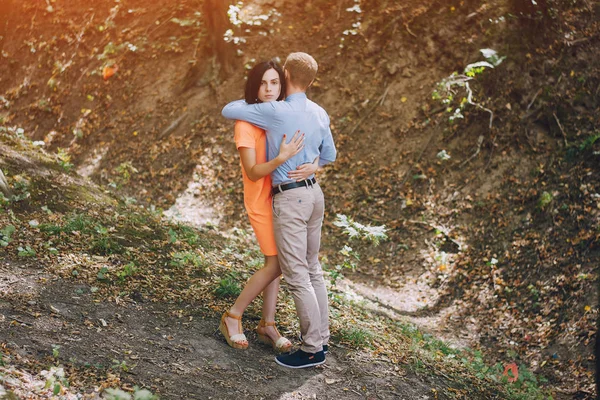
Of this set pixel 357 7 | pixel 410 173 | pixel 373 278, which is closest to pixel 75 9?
pixel 357 7

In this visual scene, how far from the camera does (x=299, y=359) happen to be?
13.8 feet

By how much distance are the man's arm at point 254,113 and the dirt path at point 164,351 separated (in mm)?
1725

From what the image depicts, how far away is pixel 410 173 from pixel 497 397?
5081 millimetres

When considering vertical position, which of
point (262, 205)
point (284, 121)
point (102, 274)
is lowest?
point (102, 274)

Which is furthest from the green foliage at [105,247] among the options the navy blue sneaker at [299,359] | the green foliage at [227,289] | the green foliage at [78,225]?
the navy blue sneaker at [299,359]

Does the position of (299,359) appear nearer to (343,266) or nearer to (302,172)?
(302,172)

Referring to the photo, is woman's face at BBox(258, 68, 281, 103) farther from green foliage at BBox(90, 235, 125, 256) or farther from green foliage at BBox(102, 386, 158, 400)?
green foliage at BBox(90, 235, 125, 256)

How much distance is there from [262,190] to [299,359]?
1293 millimetres

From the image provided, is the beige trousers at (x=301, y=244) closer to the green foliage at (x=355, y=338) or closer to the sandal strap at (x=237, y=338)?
the sandal strap at (x=237, y=338)

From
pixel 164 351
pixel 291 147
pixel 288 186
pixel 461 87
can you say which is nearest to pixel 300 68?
pixel 291 147

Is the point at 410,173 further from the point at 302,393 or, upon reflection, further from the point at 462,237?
the point at 302,393

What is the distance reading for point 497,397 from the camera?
4.69 m

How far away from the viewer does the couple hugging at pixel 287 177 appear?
3.83 metres

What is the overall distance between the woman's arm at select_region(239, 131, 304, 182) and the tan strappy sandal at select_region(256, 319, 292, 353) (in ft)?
4.06
